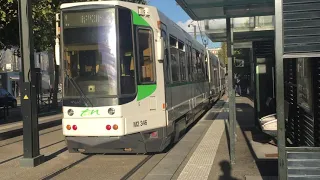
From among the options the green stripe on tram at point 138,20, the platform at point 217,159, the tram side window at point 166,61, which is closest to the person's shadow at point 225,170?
the platform at point 217,159

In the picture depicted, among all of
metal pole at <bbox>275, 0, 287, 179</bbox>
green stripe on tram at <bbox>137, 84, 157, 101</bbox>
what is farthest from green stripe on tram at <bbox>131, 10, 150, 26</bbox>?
metal pole at <bbox>275, 0, 287, 179</bbox>

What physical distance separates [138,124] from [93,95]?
1.05 m

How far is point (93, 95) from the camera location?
7.79 m

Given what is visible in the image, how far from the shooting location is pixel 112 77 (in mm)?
7695

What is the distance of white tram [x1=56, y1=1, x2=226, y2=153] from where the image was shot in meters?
7.71

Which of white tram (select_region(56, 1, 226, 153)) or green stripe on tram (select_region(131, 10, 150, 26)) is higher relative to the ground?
green stripe on tram (select_region(131, 10, 150, 26))

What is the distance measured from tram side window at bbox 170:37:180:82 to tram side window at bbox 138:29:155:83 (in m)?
1.44

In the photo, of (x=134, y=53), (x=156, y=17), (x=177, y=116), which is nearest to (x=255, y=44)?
(x=177, y=116)

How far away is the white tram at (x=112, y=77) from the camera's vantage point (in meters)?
7.71

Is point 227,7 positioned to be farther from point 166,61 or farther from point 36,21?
point 36,21

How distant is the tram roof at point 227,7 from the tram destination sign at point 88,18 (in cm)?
137

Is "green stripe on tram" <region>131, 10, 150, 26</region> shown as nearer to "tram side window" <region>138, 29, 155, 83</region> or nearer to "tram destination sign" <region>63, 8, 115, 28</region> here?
"tram side window" <region>138, 29, 155, 83</region>

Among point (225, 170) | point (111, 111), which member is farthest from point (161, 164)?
point (111, 111)

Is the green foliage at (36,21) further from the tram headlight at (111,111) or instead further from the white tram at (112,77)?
the tram headlight at (111,111)
